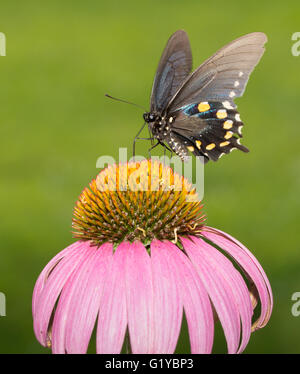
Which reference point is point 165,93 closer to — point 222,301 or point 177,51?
point 177,51

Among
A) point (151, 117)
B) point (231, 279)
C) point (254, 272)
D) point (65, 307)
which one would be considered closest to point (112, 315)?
point (65, 307)

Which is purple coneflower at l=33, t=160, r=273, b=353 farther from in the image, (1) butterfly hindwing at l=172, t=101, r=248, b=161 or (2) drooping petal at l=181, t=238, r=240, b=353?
(1) butterfly hindwing at l=172, t=101, r=248, b=161

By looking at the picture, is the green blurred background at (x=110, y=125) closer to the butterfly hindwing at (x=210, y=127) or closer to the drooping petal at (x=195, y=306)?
the butterfly hindwing at (x=210, y=127)

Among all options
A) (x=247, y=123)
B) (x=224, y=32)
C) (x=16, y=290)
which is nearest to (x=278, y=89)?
(x=247, y=123)

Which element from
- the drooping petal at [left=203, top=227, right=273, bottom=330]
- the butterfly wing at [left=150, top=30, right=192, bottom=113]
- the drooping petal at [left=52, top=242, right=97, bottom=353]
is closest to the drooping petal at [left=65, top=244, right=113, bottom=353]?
the drooping petal at [left=52, top=242, right=97, bottom=353]

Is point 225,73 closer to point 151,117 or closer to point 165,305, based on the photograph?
point 151,117

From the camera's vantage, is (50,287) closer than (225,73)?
Yes
